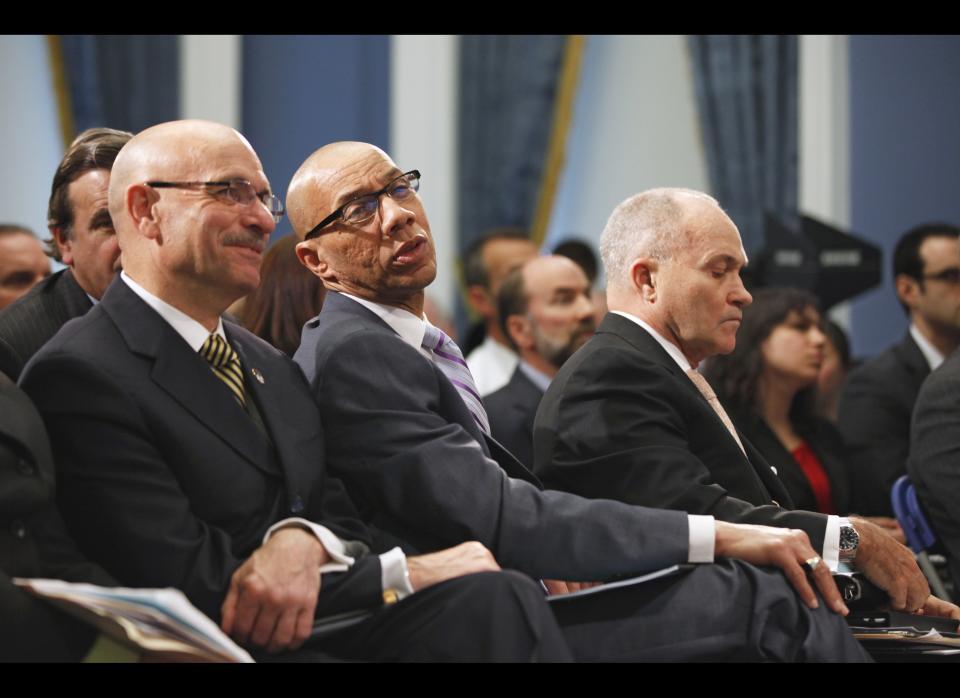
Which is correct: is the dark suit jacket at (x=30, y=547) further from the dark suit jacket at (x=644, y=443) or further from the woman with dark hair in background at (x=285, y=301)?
the woman with dark hair in background at (x=285, y=301)

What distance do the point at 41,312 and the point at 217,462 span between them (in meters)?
0.97

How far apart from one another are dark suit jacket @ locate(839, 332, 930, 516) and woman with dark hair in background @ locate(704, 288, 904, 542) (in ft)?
0.26

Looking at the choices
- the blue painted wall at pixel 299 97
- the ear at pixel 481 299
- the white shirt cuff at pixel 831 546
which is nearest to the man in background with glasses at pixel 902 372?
the ear at pixel 481 299

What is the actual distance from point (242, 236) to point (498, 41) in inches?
208

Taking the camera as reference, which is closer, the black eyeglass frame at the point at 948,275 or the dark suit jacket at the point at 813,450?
the dark suit jacket at the point at 813,450

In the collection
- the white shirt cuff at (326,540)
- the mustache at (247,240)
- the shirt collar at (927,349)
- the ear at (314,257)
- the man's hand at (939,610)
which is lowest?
the man's hand at (939,610)

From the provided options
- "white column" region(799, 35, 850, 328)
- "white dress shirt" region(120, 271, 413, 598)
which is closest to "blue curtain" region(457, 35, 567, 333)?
"white column" region(799, 35, 850, 328)

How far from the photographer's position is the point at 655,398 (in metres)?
2.79

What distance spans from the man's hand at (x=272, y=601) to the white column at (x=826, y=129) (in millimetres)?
5387

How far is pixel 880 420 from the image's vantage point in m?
4.58

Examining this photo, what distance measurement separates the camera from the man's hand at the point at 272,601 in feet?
6.84

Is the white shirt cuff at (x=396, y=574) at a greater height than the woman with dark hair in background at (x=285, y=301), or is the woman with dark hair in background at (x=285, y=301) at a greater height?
the woman with dark hair in background at (x=285, y=301)

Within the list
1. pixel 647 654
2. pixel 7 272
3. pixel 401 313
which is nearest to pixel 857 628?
pixel 647 654

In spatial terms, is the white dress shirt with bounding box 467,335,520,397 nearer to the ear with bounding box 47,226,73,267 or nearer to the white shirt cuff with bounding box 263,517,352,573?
the ear with bounding box 47,226,73,267
